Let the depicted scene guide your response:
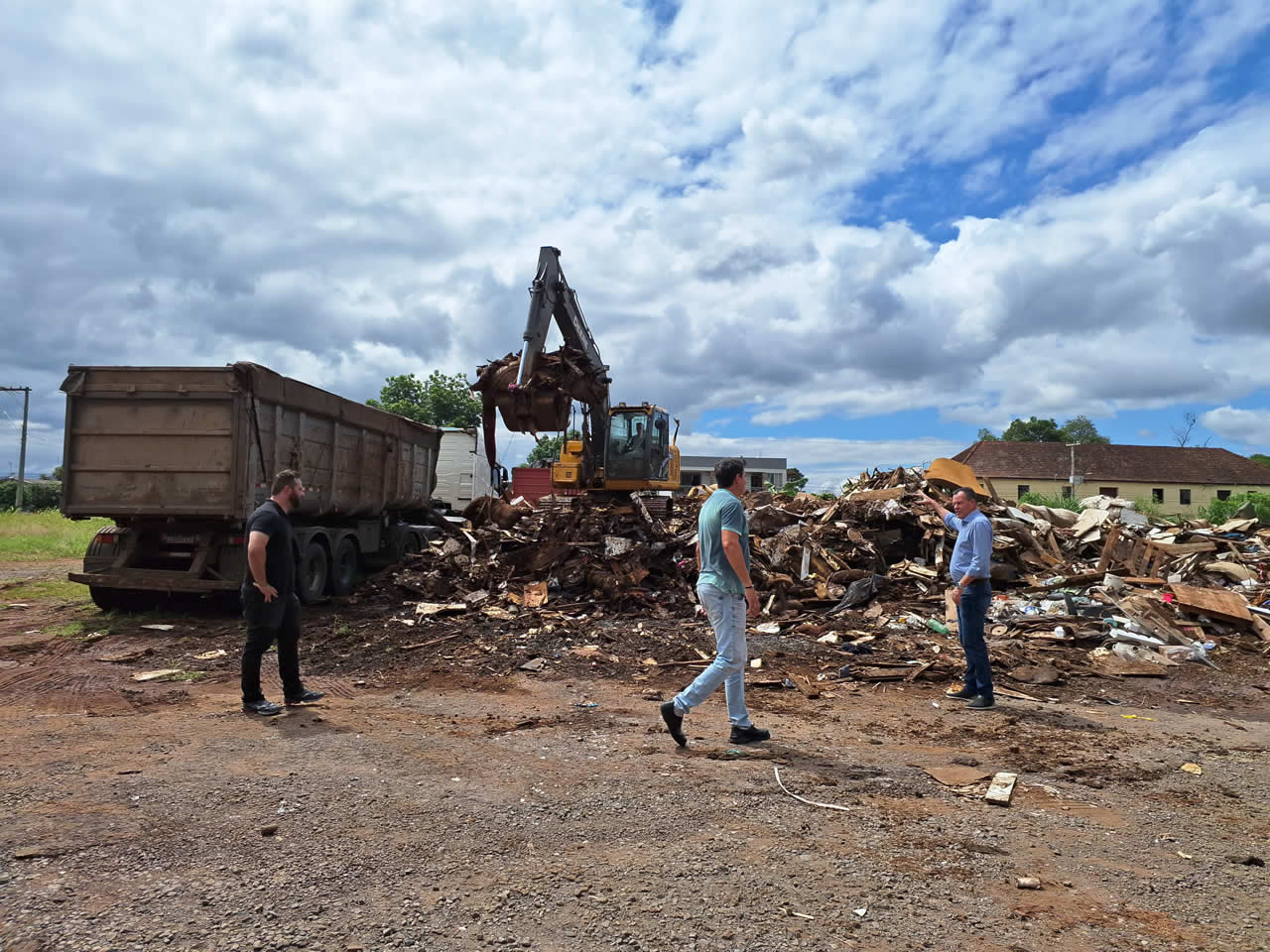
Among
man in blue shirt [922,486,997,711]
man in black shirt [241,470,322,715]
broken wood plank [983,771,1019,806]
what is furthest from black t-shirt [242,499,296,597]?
man in blue shirt [922,486,997,711]

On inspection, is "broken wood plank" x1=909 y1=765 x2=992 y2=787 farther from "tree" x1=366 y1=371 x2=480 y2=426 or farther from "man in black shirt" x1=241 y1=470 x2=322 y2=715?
"tree" x1=366 y1=371 x2=480 y2=426

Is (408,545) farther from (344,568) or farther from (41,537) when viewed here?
(41,537)

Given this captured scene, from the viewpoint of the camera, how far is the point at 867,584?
36.6 ft

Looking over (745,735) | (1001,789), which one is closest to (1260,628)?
(1001,789)

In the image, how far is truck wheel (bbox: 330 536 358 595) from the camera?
455 inches

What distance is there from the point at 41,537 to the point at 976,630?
23849 millimetres

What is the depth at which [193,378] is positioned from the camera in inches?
375

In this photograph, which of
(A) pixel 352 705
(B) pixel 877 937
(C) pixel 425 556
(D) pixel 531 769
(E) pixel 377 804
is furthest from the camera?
(C) pixel 425 556

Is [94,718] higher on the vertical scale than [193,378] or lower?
lower

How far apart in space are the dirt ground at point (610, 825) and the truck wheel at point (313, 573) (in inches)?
140

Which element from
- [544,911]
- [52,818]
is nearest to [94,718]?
[52,818]

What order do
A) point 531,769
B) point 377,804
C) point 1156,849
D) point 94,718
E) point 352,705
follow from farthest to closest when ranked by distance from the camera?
point 352,705 < point 94,718 < point 531,769 < point 377,804 < point 1156,849

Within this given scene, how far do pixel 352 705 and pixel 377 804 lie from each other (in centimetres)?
265

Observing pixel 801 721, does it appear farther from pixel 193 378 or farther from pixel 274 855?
pixel 193 378
